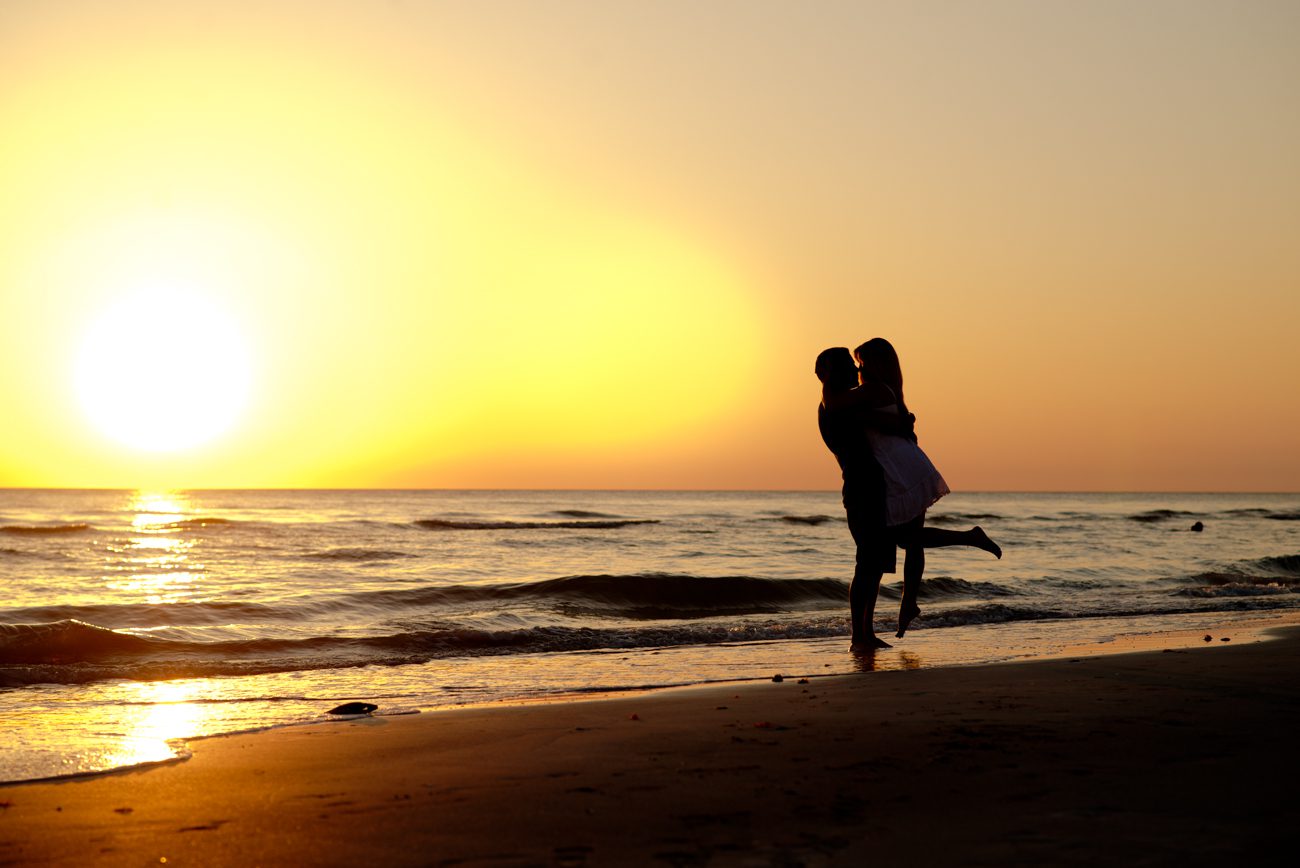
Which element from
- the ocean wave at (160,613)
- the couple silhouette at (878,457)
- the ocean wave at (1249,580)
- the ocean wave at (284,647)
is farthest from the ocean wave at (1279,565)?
the ocean wave at (160,613)

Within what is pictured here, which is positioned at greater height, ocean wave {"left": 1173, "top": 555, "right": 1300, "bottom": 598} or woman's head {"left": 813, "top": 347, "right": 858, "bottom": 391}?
woman's head {"left": 813, "top": 347, "right": 858, "bottom": 391}

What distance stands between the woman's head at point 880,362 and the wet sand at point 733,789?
266 cm

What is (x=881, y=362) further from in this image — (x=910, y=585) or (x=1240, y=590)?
(x=1240, y=590)

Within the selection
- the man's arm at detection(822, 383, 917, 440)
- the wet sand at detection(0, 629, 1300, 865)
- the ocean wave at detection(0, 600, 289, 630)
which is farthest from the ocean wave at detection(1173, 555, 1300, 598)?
the ocean wave at detection(0, 600, 289, 630)

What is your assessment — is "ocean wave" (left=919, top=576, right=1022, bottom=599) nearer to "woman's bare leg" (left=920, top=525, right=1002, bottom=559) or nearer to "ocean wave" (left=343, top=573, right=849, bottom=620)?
"ocean wave" (left=343, top=573, right=849, bottom=620)

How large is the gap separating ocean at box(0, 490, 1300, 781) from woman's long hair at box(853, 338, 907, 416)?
190 cm

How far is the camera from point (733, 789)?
11.7 ft

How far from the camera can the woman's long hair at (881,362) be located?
749cm

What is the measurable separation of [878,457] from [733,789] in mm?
4416

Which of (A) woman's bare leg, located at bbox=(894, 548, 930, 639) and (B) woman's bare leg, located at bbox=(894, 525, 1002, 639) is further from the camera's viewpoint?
(A) woman's bare leg, located at bbox=(894, 548, 930, 639)

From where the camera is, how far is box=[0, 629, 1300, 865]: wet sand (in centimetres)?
293

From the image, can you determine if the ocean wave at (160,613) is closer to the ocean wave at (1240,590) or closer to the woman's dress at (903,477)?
the woman's dress at (903,477)

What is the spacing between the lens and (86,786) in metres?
3.88

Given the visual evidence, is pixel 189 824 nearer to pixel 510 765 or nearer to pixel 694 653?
pixel 510 765
